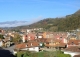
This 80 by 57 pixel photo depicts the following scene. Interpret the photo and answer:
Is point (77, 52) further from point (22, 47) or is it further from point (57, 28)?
point (57, 28)

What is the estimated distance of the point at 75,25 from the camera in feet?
330

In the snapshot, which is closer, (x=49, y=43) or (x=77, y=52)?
(x=77, y=52)

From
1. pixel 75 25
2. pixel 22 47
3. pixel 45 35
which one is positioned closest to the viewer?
pixel 22 47

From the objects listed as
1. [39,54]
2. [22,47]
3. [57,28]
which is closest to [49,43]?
[22,47]

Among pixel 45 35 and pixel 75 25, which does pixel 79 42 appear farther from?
pixel 75 25

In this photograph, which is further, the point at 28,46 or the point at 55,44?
the point at 55,44

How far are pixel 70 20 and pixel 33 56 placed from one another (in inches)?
2962

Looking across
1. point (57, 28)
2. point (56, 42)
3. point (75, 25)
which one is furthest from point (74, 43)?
point (57, 28)

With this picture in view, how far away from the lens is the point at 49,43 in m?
50.6

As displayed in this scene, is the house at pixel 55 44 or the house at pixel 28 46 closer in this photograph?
the house at pixel 28 46

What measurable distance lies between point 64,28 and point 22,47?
6401 centimetres

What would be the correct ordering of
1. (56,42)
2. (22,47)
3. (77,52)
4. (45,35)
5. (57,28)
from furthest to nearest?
(57,28) → (45,35) → (56,42) → (22,47) → (77,52)

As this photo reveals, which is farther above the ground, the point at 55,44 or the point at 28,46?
the point at 28,46

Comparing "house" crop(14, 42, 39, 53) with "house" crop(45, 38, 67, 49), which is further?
"house" crop(45, 38, 67, 49)
